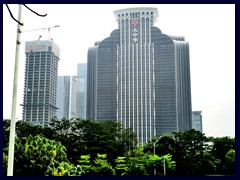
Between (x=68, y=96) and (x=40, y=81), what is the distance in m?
19.8

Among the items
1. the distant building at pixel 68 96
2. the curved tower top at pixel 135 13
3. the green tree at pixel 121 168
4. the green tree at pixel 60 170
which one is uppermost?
the curved tower top at pixel 135 13

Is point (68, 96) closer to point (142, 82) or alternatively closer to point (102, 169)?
point (142, 82)

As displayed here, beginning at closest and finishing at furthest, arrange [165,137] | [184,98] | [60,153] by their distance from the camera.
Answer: [60,153] < [165,137] < [184,98]

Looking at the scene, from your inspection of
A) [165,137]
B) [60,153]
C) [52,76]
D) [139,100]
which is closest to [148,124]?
[139,100]

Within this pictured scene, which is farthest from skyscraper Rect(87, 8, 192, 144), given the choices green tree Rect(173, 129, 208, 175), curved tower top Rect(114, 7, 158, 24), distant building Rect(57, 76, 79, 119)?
green tree Rect(173, 129, 208, 175)

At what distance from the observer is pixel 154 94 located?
47.8 meters

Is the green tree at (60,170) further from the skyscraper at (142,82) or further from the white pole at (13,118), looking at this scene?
the skyscraper at (142,82)

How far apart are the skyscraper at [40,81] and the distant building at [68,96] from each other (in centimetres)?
1221

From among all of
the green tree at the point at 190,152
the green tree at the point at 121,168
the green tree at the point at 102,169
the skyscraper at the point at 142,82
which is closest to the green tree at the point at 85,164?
the green tree at the point at 102,169

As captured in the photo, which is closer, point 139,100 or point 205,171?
point 205,171

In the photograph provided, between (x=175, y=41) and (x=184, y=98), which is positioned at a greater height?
(x=175, y=41)

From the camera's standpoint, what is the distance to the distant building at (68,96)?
6319 centimetres

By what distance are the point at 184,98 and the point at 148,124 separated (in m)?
5.70

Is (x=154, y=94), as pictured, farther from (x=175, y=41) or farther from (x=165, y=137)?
(x=165, y=137)
